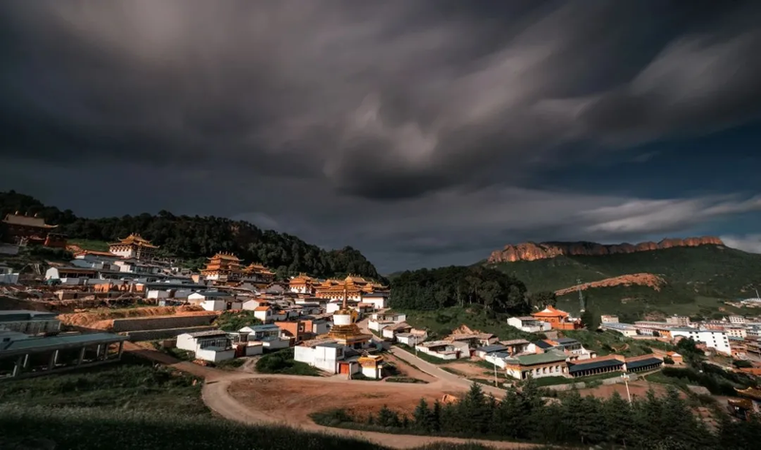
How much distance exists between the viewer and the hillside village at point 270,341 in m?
28.1

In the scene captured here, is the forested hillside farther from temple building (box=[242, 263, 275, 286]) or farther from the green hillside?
the green hillside

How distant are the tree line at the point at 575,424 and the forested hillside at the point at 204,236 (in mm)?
71741

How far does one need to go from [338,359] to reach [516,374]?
1750cm

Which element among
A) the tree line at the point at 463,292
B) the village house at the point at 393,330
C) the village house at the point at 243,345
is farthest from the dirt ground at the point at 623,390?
the village house at the point at 243,345

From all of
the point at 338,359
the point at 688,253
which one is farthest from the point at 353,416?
the point at 688,253

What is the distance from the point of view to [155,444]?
435 inches

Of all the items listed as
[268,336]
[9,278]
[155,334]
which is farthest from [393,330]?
[9,278]

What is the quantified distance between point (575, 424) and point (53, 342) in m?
31.9

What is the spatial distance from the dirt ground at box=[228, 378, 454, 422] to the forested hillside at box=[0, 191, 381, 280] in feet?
203

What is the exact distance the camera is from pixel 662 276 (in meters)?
138

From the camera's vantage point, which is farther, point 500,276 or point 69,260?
point 500,276

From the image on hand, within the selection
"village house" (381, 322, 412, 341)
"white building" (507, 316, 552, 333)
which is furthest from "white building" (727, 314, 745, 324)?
"village house" (381, 322, 412, 341)

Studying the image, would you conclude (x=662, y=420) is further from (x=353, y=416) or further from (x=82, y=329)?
(x=82, y=329)

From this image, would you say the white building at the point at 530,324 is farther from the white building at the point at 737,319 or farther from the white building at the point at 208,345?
the white building at the point at 737,319
